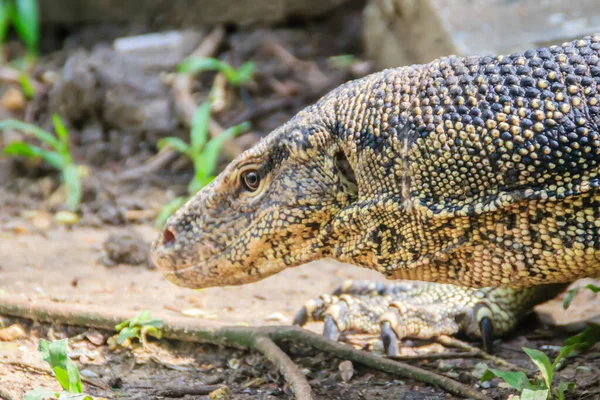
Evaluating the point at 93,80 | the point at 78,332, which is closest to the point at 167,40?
the point at 93,80

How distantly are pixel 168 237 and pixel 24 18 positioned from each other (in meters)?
8.04

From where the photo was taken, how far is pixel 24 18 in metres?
11.1

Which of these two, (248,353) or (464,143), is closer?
(464,143)

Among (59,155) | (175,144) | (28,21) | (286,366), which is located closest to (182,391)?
(286,366)

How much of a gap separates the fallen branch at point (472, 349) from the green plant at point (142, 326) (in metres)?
1.59

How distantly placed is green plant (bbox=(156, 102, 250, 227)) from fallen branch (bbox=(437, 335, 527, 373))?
313cm

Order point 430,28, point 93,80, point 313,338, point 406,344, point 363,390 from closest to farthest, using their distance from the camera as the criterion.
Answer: point 363,390 → point 313,338 → point 406,344 → point 430,28 → point 93,80

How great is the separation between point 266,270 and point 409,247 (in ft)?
2.61

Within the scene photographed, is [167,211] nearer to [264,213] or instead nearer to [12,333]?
[12,333]

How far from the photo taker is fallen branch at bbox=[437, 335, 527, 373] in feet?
13.7

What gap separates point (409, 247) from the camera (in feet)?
11.9

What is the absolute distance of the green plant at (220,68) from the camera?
355 inches

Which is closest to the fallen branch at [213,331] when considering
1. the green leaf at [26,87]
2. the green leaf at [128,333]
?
the green leaf at [128,333]

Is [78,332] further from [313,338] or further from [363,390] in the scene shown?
[363,390]
